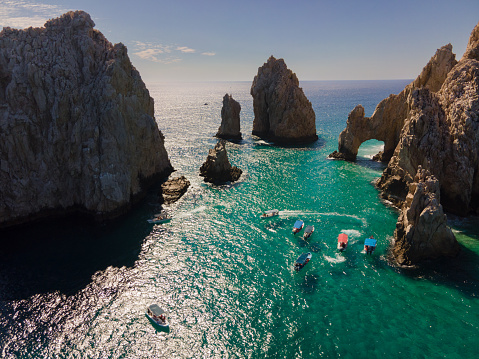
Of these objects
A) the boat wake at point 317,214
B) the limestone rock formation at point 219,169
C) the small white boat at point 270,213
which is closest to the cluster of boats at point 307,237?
the boat wake at point 317,214

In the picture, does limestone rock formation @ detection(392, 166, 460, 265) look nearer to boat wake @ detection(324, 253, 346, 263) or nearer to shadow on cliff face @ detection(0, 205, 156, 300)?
boat wake @ detection(324, 253, 346, 263)

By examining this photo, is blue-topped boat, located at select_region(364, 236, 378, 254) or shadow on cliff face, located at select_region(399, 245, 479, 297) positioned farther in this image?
blue-topped boat, located at select_region(364, 236, 378, 254)

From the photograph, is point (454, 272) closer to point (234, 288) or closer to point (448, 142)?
point (448, 142)

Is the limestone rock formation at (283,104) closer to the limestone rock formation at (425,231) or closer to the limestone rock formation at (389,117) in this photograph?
the limestone rock formation at (389,117)

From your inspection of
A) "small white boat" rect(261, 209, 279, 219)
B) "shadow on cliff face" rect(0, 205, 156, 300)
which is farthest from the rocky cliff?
"shadow on cliff face" rect(0, 205, 156, 300)

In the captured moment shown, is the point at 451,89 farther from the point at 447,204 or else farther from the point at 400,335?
the point at 400,335
